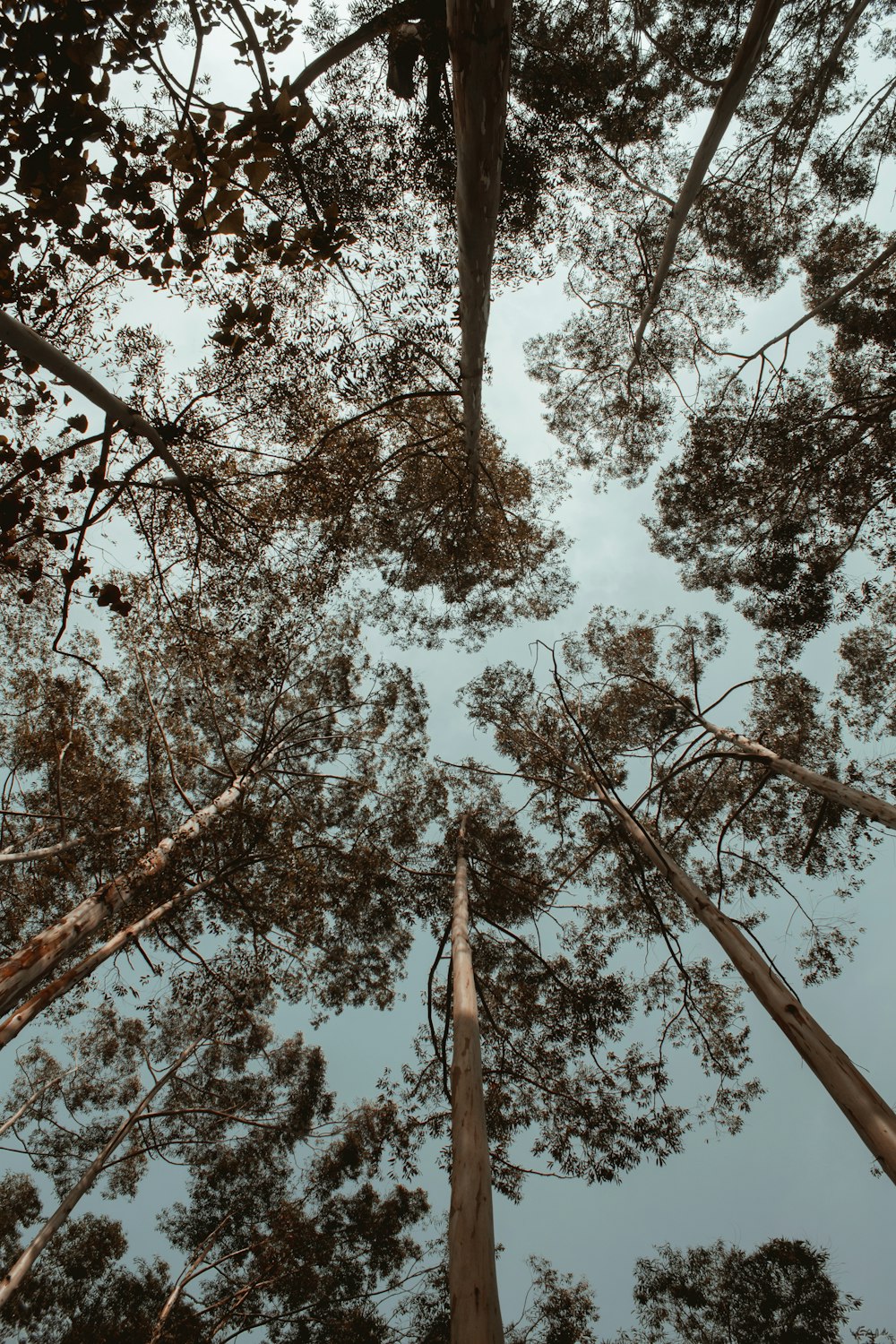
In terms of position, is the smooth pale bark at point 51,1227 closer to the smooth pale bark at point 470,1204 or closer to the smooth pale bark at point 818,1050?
the smooth pale bark at point 470,1204

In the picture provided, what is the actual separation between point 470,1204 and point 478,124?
5.17 metres

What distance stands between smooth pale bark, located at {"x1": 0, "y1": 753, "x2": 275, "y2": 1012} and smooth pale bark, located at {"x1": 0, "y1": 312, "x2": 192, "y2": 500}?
10.8 feet

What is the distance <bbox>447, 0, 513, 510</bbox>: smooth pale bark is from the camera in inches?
104

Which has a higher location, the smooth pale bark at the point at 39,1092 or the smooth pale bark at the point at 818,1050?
the smooth pale bark at the point at 39,1092

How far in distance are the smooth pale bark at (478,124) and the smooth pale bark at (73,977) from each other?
5763 mm

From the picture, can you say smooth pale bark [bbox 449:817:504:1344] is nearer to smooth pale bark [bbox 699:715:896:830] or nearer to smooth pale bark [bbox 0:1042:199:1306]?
smooth pale bark [bbox 699:715:896:830]

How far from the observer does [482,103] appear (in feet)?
9.48

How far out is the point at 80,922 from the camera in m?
4.04

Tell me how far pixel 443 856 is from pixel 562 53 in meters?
10.6

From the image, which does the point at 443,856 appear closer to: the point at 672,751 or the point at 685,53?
the point at 672,751

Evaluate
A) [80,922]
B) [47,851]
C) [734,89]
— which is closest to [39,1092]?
[47,851]

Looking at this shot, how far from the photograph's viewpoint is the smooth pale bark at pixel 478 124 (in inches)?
104

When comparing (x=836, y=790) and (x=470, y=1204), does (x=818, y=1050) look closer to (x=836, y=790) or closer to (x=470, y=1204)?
(x=470, y=1204)

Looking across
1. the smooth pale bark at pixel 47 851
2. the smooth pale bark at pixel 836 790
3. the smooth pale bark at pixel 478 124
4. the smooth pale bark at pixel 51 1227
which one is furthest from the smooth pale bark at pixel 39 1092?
the smooth pale bark at pixel 478 124
